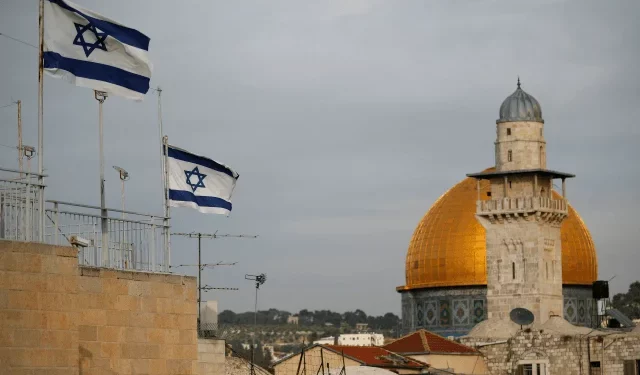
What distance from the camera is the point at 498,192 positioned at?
235ft

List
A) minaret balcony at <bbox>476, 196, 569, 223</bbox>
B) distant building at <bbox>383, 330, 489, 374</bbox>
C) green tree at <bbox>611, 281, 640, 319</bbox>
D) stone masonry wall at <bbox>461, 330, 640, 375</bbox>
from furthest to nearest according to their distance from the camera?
green tree at <bbox>611, 281, 640, 319</bbox> < minaret balcony at <bbox>476, 196, 569, 223</bbox> < distant building at <bbox>383, 330, 489, 374</bbox> < stone masonry wall at <bbox>461, 330, 640, 375</bbox>

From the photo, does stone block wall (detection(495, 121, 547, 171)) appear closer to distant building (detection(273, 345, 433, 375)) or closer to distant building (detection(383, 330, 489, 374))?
distant building (detection(383, 330, 489, 374))

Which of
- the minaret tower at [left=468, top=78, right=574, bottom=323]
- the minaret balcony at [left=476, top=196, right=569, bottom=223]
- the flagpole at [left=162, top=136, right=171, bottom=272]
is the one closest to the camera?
the flagpole at [left=162, top=136, right=171, bottom=272]

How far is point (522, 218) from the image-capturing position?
231 feet

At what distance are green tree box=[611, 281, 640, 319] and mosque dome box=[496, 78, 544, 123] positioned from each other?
3237cm

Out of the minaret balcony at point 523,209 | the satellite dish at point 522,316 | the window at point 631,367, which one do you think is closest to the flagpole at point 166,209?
the window at point 631,367

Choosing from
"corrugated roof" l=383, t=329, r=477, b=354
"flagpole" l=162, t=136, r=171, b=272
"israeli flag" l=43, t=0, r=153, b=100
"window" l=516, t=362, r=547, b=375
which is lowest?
"window" l=516, t=362, r=547, b=375

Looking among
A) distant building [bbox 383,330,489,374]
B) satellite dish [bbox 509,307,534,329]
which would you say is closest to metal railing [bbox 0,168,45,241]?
distant building [bbox 383,330,489,374]

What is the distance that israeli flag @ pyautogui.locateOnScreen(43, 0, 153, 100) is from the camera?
68.7ft

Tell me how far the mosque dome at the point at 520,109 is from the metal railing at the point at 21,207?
51.9 metres

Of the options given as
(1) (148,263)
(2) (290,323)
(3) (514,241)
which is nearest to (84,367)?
(1) (148,263)

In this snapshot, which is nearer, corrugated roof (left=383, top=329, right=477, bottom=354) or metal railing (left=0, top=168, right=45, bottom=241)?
metal railing (left=0, top=168, right=45, bottom=241)

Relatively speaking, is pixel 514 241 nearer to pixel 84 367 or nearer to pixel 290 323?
pixel 84 367

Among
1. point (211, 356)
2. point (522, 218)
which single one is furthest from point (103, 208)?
point (522, 218)
